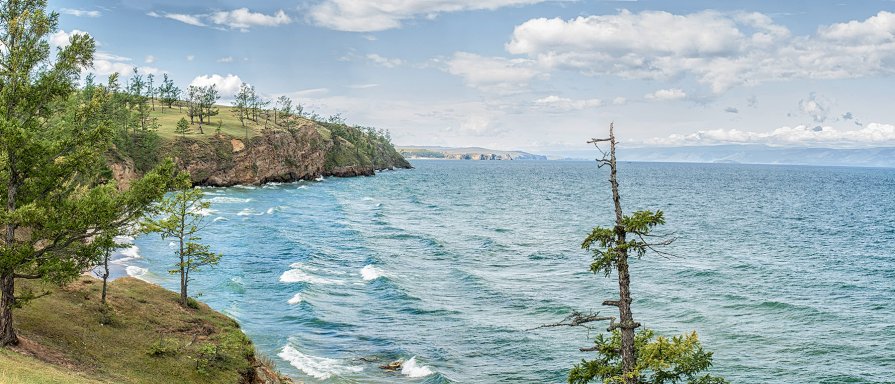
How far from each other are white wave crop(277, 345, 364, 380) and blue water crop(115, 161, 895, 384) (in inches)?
7.5

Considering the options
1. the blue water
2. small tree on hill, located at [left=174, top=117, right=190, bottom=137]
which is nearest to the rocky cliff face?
small tree on hill, located at [left=174, top=117, right=190, bottom=137]

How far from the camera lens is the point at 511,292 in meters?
62.8

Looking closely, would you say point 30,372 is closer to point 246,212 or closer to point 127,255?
point 127,255

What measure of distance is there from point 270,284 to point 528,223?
2483 inches

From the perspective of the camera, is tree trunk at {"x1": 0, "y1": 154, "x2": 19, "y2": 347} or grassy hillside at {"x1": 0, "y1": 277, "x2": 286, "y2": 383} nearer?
tree trunk at {"x1": 0, "y1": 154, "x2": 19, "y2": 347}

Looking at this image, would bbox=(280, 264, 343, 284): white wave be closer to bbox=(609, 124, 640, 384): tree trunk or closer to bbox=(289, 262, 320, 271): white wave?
bbox=(289, 262, 320, 271): white wave

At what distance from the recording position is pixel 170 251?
75.4 m

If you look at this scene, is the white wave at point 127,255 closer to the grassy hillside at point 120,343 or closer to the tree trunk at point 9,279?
the grassy hillside at point 120,343

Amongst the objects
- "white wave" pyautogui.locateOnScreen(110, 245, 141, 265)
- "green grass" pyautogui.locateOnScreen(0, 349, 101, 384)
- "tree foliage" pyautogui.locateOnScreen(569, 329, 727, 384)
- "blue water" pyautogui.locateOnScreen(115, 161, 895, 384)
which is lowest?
"blue water" pyautogui.locateOnScreen(115, 161, 895, 384)

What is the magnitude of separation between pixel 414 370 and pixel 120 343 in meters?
17.8

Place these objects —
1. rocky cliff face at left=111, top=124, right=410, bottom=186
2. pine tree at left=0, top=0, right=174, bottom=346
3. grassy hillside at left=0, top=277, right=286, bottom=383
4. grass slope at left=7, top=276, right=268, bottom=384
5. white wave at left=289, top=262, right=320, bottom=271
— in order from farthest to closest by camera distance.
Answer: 1. rocky cliff face at left=111, top=124, right=410, bottom=186
2. white wave at left=289, top=262, right=320, bottom=271
3. grass slope at left=7, top=276, right=268, bottom=384
4. grassy hillside at left=0, top=277, right=286, bottom=383
5. pine tree at left=0, top=0, right=174, bottom=346

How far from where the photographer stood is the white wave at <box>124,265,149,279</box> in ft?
196

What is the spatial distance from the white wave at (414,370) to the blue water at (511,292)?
371 mm

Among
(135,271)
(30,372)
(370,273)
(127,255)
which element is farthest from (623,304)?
(127,255)
